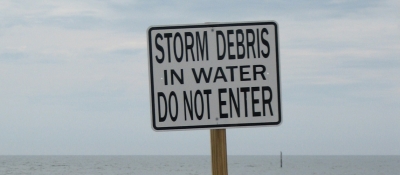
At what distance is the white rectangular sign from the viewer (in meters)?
3.63

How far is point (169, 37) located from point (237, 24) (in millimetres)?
431

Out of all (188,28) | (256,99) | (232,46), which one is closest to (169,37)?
(188,28)

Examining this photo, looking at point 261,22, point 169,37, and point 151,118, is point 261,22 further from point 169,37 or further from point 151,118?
point 151,118

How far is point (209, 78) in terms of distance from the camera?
11.9 feet

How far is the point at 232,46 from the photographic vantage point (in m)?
3.66

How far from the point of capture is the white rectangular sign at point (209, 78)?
3633 millimetres
